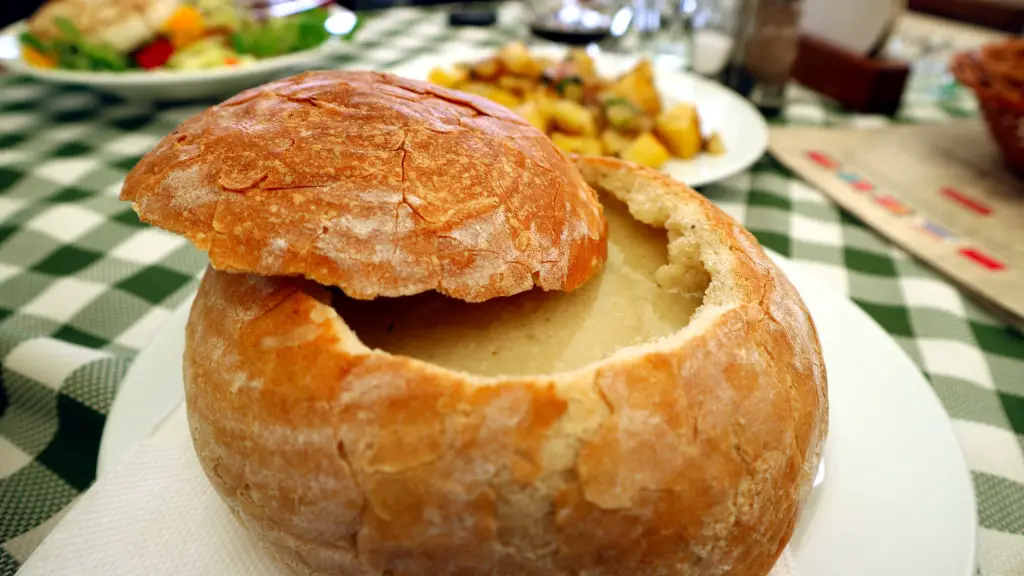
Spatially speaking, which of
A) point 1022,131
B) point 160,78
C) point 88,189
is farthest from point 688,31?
point 88,189

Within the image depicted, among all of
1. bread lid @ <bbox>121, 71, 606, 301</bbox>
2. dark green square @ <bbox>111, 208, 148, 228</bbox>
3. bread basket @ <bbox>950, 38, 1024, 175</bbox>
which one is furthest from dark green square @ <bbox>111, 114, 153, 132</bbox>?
bread basket @ <bbox>950, 38, 1024, 175</bbox>

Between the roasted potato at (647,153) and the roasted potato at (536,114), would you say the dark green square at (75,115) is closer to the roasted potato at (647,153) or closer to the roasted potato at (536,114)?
the roasted potato at (536,114)

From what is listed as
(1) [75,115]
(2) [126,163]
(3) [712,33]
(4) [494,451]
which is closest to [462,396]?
(4) [494,451]

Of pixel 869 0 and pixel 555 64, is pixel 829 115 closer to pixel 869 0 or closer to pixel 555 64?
pixel 869 0

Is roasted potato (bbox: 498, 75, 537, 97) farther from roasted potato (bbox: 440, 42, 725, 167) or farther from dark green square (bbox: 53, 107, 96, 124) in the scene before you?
dark green square (bbox: 53, 107, 96, 124)

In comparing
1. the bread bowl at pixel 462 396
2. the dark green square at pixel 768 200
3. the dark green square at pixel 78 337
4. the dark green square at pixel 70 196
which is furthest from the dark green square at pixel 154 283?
the dark green square at pixel 768 200

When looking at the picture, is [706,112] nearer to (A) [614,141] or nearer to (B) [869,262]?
(A) [614,141]
